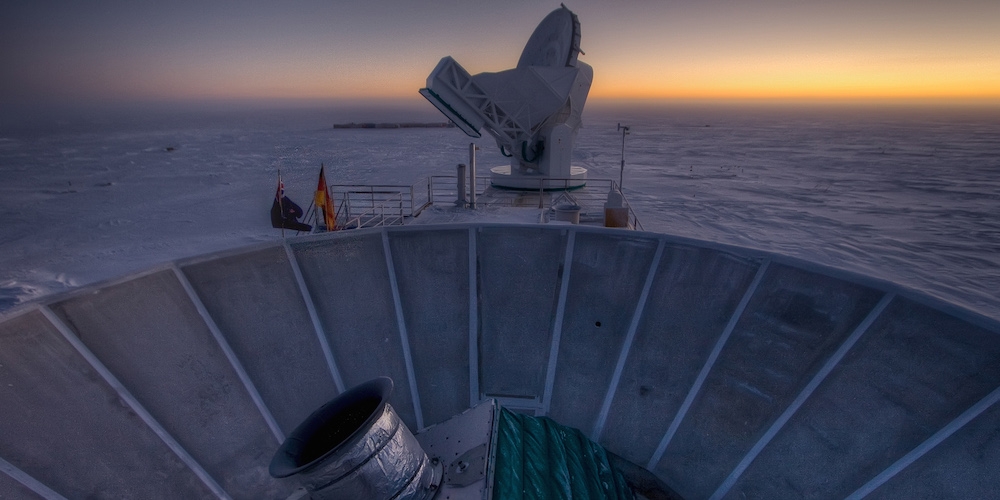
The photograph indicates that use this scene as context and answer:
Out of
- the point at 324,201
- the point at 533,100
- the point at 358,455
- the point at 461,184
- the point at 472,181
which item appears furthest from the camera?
the point at 533,100

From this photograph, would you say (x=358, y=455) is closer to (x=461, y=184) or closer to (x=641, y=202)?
(x=461, y=184)

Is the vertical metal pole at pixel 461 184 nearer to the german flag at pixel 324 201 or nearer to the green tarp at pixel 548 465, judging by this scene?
the german flag at pixel 324 201

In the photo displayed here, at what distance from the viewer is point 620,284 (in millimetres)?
6988

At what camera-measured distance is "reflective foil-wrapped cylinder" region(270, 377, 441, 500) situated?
370 centimetres

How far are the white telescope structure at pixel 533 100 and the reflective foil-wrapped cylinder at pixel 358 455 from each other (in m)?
14.7

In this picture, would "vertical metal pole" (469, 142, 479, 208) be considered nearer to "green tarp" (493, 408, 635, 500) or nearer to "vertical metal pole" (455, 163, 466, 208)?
"vertical metal pole" (455, 163, 466, 208)

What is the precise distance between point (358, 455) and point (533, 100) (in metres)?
18.4

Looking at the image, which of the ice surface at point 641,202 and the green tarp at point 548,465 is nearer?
the green tarp at point 548,465

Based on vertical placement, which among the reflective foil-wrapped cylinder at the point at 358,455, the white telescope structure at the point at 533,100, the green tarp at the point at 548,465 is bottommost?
the green tarp at the point at 548,465

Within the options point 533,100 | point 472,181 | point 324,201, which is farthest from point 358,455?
point 533,100

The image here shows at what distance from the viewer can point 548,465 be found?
4633 millimetres

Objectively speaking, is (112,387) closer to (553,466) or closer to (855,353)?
(553,466)

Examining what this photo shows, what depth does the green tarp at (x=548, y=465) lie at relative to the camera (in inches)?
165

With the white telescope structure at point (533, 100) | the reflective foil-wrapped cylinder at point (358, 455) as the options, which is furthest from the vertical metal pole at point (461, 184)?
the reflective foil-wrapped cylinder at point (358, 455)
